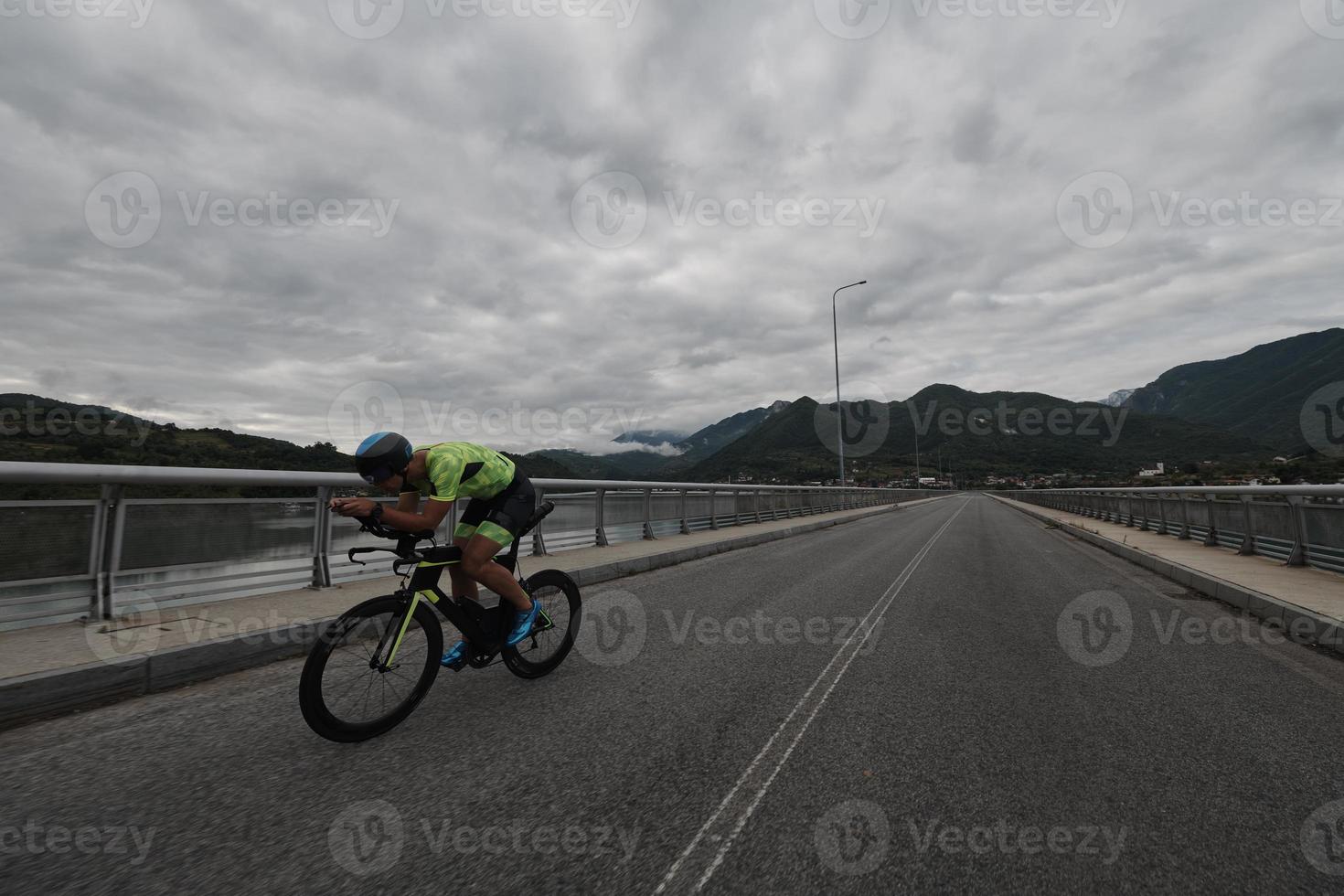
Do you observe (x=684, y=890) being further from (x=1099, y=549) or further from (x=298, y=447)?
(x=1099, y=549)

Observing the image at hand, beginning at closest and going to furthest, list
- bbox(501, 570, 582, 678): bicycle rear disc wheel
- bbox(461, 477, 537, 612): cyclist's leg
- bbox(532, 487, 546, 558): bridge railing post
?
bbox(461, 477, 537, 612): cyclist's leg
bbox(501, 570, 582, 678): bicycle rear disc wheel
bbox(532, 487, 546, 558): bridge railing post

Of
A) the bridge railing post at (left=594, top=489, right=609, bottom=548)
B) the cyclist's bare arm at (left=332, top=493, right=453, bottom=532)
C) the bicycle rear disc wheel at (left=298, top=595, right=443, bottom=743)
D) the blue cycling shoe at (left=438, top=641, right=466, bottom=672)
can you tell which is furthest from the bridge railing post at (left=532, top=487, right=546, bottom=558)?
the cyclist's bare arm at (left=332, top=493, right=453, bottom=532)

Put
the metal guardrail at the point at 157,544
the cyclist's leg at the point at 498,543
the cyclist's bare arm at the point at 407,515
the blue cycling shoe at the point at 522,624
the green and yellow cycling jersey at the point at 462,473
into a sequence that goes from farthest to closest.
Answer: the metal guardrail at the point at 157,544
the blue cycling shoe at the point at 522,624
the cyclist's leg at the point at 498,543
the green and yellow cycling jersey at the point at 462,473
the cyclist's bare arm at the point at 407,515

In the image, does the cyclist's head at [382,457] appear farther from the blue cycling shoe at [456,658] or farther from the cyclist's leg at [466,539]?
the blue cycling shoe at [456,658]

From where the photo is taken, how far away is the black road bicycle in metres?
3.13

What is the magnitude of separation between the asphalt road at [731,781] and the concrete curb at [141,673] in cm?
14

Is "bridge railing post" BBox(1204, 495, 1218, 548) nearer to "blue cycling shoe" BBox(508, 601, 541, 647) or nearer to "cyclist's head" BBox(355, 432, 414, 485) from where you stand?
"blue cycling shoe" BBox(508, 601, 541, 647)

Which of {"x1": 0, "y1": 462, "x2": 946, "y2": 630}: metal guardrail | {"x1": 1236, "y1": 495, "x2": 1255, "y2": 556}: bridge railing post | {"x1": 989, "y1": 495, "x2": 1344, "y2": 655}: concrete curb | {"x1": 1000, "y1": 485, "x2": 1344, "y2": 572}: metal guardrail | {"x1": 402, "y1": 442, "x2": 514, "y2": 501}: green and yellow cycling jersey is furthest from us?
{"x1": 1236, "y1": 495, "x2": 1255, "y2": 556}: bridge railing post

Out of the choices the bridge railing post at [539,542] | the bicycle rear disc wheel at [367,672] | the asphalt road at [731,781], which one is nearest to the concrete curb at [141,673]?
the asphalt road at [731,781]

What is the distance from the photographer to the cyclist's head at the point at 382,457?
3479 millimetres

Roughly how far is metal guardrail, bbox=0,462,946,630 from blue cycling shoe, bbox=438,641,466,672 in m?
3.39

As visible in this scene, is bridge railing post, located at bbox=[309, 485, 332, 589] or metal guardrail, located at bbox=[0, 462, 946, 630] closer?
metal guardrail, located at bbox=[0, 462, 946, 630]

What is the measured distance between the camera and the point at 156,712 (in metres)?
3.62

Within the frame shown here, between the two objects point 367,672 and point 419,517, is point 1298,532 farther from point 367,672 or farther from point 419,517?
point 367,672
